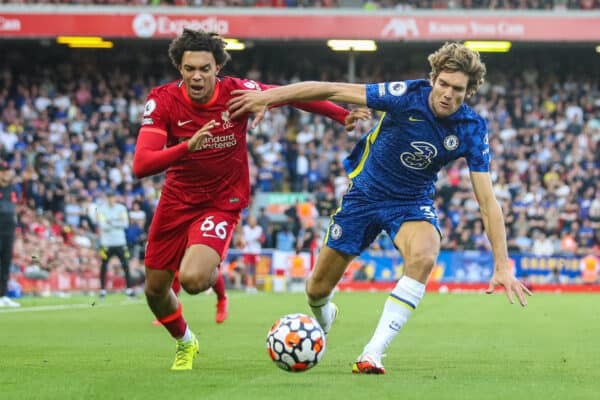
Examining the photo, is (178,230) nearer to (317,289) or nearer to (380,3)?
(317,289)

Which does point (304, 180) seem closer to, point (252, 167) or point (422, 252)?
point (252, 167)

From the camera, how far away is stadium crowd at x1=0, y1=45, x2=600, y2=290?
25.2 metres

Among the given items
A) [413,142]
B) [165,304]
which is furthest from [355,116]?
[165,304]

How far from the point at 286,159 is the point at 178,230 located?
21724mm

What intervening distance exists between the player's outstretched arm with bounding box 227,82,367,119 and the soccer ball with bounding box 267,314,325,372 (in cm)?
146

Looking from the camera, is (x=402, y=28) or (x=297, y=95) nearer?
(x=297, y=95)

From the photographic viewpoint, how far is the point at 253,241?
2456 centimetres

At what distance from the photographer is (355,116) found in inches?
307

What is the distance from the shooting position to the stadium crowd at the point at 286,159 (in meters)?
25.2

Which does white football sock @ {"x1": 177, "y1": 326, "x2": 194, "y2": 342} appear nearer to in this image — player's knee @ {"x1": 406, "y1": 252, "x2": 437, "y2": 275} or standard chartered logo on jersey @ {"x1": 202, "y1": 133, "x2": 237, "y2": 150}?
standard chartered logo on jersey @ {"x1": 202, "y1": 133, "x2": 237, "y2": 150}

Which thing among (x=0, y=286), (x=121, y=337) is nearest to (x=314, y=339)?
(x=121, y=337)

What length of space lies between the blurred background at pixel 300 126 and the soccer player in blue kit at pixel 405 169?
14.1 m

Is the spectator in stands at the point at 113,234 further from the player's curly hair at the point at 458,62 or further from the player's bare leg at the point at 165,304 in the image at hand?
the player's curly hair at the point at 458,62

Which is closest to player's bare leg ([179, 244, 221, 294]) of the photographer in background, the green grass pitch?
the green grass pitch
